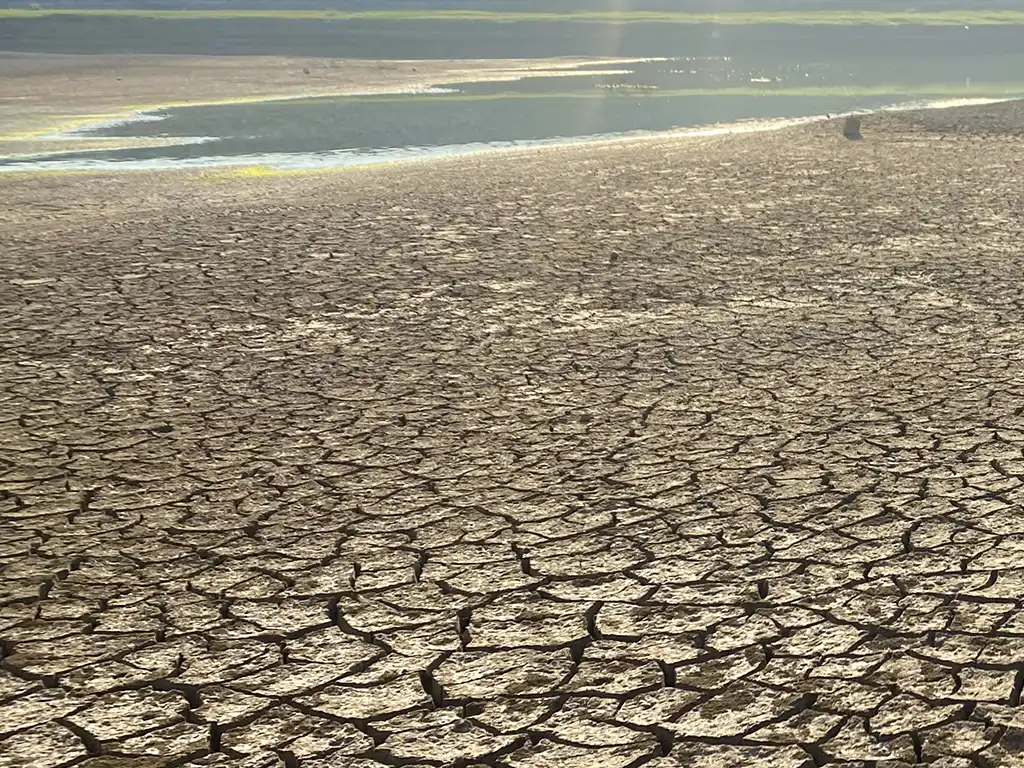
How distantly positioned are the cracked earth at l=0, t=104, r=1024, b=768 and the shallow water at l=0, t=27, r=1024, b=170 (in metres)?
8.81

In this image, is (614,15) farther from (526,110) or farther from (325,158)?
(325,158)

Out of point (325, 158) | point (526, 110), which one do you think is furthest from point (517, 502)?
point (526, 110)

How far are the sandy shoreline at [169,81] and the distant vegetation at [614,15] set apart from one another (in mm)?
13954

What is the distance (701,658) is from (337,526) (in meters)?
1.52

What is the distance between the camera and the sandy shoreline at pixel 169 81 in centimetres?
2177

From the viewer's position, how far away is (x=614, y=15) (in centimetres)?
5759

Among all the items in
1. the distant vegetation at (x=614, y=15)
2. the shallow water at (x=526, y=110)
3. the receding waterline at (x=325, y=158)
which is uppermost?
the distant vegetation at (x=614, y=15)

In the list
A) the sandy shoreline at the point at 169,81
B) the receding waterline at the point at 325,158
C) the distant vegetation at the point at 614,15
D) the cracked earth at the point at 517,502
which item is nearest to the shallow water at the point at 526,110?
Answer: the receding waterline at the point at 325,158

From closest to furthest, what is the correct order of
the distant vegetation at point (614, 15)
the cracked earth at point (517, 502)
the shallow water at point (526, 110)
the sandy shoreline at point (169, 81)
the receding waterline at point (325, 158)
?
the cracked earth at point (517, 502) → the receding waterline at point (325, 158) → the shallow water at point (526, 110) → the sandy shoreline at point (169, 81) → the distant vegetation at point (614, 15)

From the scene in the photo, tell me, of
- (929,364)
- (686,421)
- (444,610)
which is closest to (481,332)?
(686,421)

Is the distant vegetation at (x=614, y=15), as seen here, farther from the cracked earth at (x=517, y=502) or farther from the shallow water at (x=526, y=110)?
the cracked earth at (x=517, y=502)

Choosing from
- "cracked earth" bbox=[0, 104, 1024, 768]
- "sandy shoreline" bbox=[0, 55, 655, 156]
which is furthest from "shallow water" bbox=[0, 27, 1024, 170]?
"cracked earth" bbox=[0, 104, 1024, 768]

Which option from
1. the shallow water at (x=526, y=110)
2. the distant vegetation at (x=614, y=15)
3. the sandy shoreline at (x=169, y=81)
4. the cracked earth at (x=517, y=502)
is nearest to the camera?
the cracked earth at (x=517, y=502)

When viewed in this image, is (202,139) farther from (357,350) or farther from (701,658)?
(701,658)
